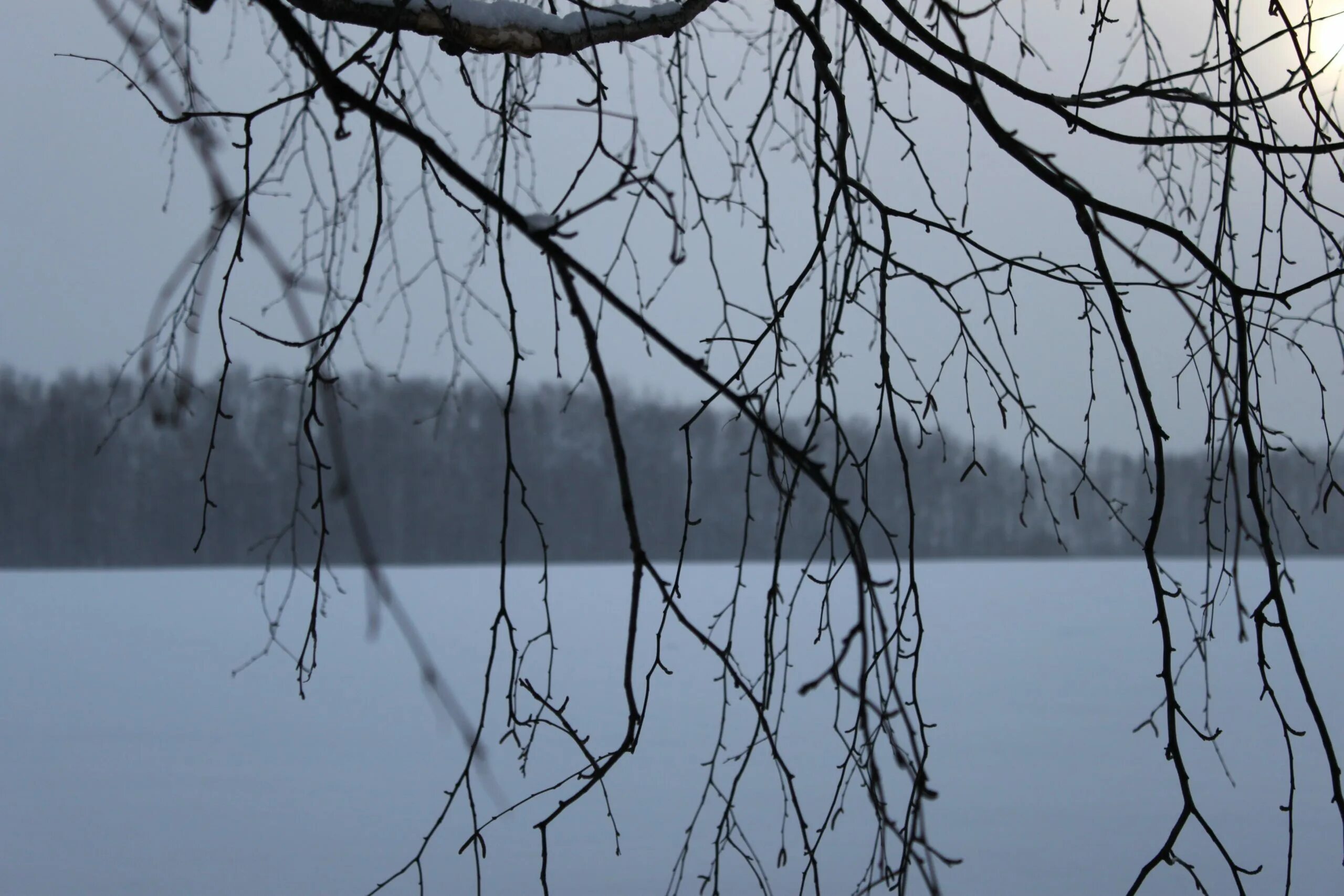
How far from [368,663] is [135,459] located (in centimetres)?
1286

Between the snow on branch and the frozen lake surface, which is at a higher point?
the snow on branch

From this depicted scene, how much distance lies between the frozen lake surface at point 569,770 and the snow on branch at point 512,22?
0.68 meters

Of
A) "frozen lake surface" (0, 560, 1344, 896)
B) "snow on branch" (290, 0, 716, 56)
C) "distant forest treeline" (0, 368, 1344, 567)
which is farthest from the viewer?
"distant forest treeline" (0, 368, 1344, 567)

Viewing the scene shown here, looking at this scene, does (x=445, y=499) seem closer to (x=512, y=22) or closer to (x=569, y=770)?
(x=569, y=770)

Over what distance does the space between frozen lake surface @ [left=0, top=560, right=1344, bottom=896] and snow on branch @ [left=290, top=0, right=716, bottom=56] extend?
680 mm

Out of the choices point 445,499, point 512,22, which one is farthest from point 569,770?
point 445,499

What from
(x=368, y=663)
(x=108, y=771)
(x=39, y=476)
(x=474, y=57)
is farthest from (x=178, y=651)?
(x=39, y=476)

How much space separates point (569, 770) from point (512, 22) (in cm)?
242

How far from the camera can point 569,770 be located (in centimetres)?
324

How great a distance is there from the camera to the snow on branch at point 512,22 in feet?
3.85

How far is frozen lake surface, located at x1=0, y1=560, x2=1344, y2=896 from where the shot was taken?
264 cm

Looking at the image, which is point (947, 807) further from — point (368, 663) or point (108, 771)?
point (368, 663)

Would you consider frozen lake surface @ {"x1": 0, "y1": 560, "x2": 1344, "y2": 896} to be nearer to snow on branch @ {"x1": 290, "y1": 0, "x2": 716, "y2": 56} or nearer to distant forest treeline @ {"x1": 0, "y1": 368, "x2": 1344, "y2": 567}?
snow on branch @ {"x1": 290, "y1": 0, "x2": 716, "y2": 56}

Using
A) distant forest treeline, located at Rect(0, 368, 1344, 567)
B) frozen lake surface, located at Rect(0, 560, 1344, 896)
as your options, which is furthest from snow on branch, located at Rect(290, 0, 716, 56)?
distant forest treeline, located at Rect(0, 368, 1344, 567)
